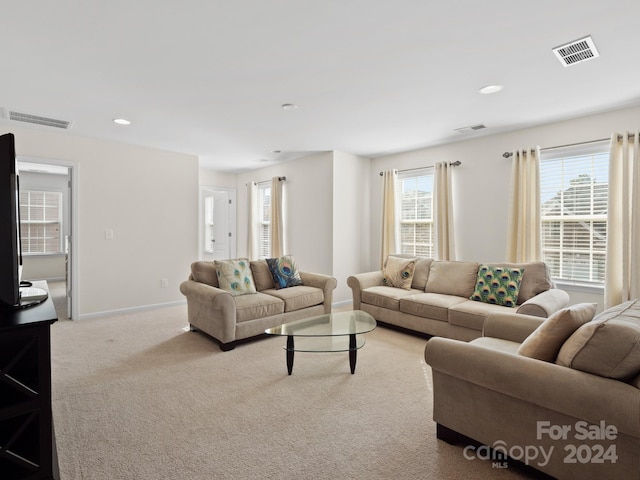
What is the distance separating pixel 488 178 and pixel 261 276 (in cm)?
330

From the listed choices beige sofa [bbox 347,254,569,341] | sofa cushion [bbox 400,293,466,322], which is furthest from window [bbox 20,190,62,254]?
sofa cushion [bbox 400,293,466,322]

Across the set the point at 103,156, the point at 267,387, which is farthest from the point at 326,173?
the point at 267,387

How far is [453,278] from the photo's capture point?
163 inches

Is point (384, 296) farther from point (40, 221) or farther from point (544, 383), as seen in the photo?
point (40, 221)

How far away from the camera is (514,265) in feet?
12.3

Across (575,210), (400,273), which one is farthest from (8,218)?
(575,210)

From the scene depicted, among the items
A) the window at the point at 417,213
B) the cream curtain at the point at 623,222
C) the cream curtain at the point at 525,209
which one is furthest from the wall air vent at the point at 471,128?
the cream curtain at the point at 623,222

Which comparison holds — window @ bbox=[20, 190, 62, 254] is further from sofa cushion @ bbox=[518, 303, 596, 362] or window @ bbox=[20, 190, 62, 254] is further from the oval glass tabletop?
sofa cushion @ bbox=[518, 303, 596, 362]

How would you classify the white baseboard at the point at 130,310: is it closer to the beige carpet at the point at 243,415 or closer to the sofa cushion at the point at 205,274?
the beige carpet at the point at 243,415

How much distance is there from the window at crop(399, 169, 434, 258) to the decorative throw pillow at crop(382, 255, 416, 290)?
28.9 inches

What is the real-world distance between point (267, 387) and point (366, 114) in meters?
2.91

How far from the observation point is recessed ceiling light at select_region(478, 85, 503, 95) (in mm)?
2953

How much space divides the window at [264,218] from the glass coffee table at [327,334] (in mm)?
3822

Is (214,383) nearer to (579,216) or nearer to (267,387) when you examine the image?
(267,387)
